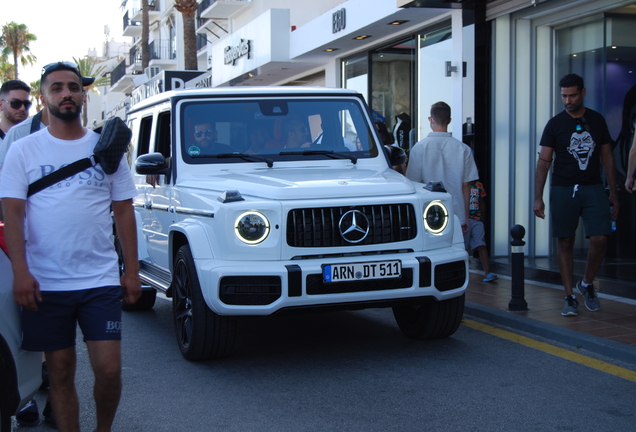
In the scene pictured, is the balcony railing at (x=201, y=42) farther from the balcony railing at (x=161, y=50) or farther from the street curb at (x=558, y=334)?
the street curb at (x=558, y=334)

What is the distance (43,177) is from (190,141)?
281 centimetres

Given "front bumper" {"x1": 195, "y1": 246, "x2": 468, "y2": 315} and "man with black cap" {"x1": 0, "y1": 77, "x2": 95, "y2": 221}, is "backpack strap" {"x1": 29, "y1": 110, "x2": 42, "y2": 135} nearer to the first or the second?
"man with black cap" {"x1": 0, "y1": 77, "x2": 95, "y2": 221}

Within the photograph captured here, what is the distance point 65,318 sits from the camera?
3.32m

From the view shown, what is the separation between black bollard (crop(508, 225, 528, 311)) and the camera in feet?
22.0

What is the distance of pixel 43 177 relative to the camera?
3.30 metres

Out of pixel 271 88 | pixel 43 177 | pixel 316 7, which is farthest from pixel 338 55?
pixel 43 177

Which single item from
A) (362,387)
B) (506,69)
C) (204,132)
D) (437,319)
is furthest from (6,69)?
(362,387)

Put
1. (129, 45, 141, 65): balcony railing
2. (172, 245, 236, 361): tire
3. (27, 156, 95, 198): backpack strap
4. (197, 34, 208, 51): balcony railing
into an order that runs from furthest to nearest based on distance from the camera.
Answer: (129, 45, 141, 65): balcony railing, (197, 34, 208, 51): balcony railing, (172, 245, 236, 361): tire, (27, 156, 95, 198): backpack strap

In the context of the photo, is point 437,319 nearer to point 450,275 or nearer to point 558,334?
point 450,275

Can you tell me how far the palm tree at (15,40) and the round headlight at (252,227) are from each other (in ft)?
202

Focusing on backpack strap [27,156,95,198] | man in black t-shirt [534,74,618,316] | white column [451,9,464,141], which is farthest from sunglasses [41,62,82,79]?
white column [451,9,464,141]

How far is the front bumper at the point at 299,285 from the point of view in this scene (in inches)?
187

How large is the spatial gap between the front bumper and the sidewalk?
141 cm

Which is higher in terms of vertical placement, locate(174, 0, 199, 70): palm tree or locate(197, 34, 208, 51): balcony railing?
locate(197, 34, 208, 51): balcony railing
